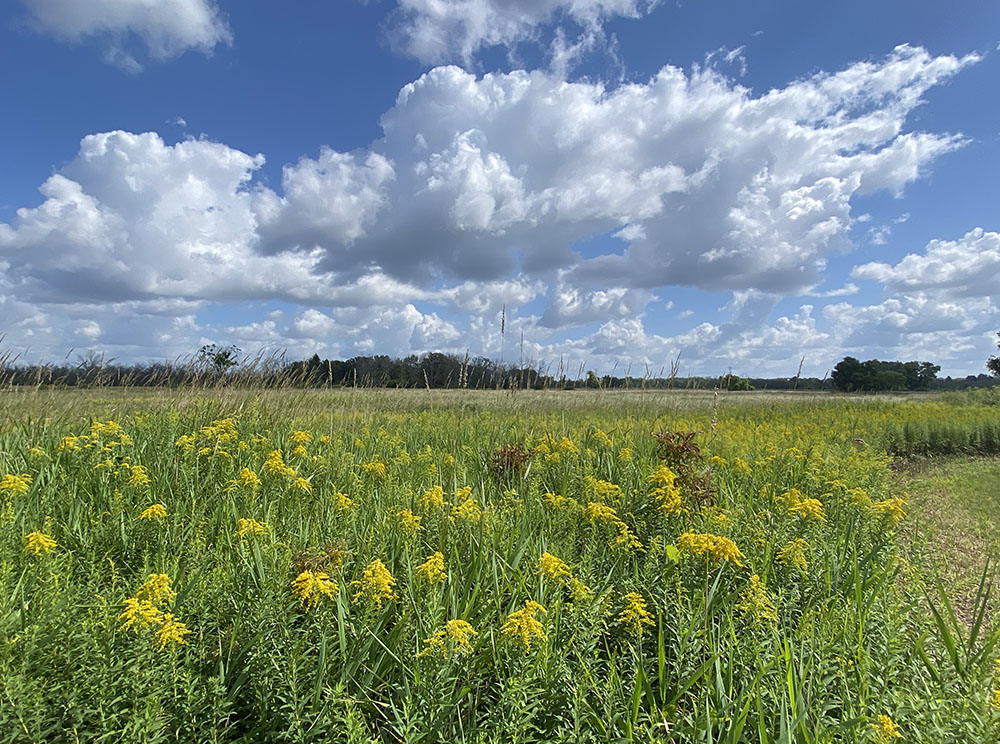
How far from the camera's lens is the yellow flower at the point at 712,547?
7.13 feet

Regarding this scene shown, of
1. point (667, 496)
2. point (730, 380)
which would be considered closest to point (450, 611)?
point (667, 496)

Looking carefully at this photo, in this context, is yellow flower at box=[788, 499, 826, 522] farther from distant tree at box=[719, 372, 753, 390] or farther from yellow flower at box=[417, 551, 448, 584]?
distant tree at box=[719, 372, 753, 390]

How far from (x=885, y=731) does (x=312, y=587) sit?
181 centimetres

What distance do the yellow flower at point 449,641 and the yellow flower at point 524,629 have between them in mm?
136

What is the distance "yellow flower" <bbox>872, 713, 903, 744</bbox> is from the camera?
143 cm

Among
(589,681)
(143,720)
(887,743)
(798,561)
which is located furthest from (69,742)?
(798,561)

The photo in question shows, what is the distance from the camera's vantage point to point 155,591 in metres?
1.76

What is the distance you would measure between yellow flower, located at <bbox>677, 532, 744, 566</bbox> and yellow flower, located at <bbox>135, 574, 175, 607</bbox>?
201 centimetres

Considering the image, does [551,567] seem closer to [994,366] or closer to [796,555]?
[796,555]

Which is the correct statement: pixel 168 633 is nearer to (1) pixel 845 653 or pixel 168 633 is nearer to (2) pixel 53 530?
(2) pixel 53 530

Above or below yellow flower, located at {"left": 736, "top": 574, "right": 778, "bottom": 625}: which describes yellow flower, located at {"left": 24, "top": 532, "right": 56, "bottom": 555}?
above

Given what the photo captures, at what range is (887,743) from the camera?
1459mm

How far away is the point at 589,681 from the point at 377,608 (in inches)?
32.5

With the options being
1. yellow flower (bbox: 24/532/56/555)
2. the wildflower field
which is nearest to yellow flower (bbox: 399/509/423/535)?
the wildflower field
